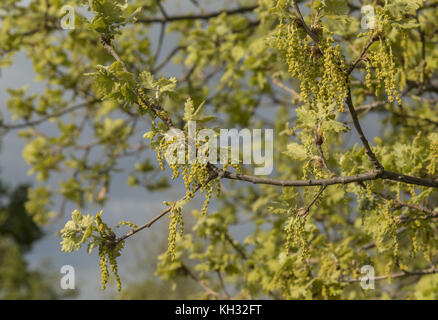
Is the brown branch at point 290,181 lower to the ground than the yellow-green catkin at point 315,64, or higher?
lower

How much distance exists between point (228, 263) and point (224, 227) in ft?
1.25

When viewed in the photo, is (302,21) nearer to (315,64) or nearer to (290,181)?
(315,64)

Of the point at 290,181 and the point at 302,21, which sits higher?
the point at 302,21

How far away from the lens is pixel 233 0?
21.5 feet

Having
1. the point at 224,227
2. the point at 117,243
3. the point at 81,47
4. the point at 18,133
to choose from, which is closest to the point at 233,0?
the point at 81,47

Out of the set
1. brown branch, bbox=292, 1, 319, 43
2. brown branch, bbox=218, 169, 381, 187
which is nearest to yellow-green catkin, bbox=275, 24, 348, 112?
brown branch, bbox=292, 1, 319, 43

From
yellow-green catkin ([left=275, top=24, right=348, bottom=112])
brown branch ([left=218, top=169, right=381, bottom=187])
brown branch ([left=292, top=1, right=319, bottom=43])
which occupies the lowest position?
brown branch ([left=218, top=169, right=381, bottom=187])

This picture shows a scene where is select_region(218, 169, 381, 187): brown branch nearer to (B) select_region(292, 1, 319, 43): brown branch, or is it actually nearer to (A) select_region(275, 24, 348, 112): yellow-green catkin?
(A) select_region(275, 24, 348, 112): yellow-green catkin


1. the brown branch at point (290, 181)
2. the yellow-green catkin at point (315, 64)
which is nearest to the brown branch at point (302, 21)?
the yellow-green catkin at point (315, 64)

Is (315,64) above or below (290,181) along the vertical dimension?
above

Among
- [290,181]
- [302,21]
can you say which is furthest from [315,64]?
[290,181]

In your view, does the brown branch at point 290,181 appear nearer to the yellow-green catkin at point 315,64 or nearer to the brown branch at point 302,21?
the yellow-green catkin at point 315,64

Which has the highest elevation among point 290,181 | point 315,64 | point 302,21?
point 302,21
